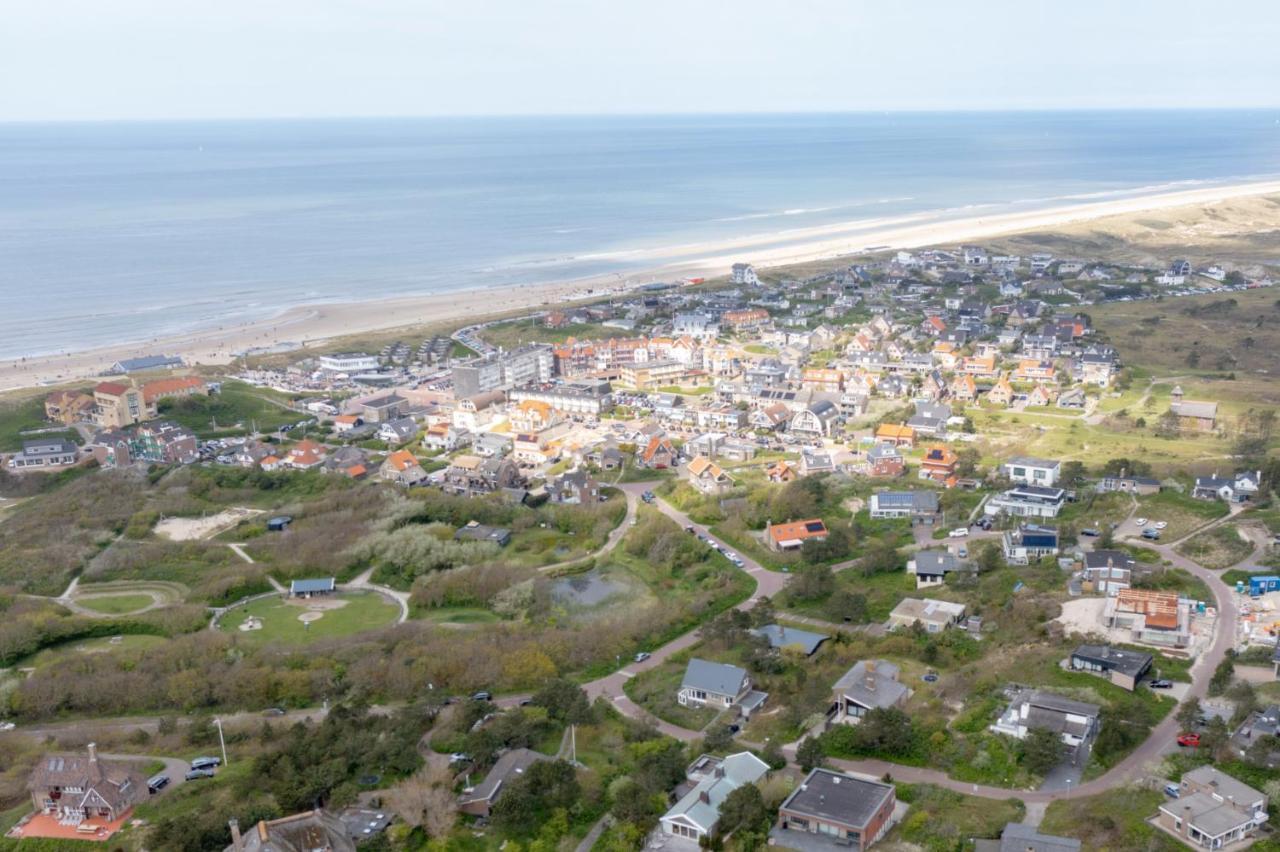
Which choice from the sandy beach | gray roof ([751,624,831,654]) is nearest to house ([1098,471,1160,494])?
gray roof ([751,624,831,654])

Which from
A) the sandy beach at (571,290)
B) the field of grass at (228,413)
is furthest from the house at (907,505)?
the sandy beach at (571,290)

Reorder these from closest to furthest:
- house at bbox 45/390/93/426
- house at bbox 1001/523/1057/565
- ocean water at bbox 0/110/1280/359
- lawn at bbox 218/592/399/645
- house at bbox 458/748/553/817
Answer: house at bbox 458/748/553/817
lawn at bbox 218/592/399/645
house at bbox 1001/523/1057/565
house at bbox 45/390/93/426
ocean water at bbox 0/110/1280/359

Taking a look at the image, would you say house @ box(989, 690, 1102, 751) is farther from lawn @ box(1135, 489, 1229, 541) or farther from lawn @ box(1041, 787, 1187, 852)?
lawn @ box(1135, 489, 1229, 541)

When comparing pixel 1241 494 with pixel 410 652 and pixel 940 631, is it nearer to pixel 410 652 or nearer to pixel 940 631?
pixel 940 631

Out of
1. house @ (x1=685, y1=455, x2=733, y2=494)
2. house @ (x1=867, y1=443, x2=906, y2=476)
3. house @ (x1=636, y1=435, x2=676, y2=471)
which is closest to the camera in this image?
house @ (x1=685, y1=455, x2=733, y2=494)

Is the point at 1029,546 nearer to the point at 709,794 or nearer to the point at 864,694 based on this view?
the point at 864,694

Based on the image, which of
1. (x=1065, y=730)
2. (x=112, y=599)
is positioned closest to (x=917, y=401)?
(x=1065, y=730)
